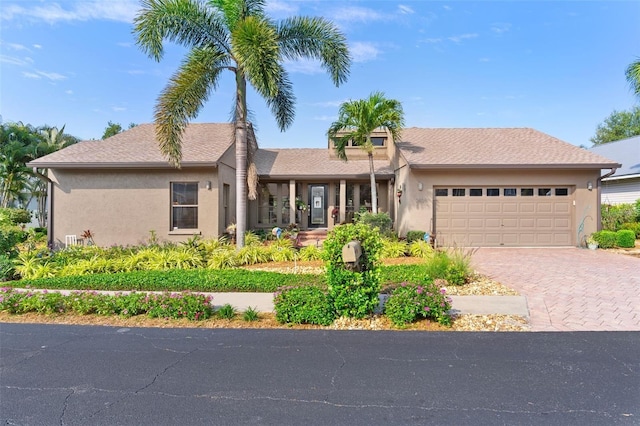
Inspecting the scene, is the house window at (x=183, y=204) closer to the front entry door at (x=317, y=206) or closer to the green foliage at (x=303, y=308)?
the front entry door at (x=317, y=206)

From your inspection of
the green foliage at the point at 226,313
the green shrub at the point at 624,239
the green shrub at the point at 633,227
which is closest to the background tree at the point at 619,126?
the green shrub at the point at 633,227

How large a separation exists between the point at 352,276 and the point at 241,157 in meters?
6.65

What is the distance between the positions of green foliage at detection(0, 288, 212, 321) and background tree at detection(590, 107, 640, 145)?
160 ft

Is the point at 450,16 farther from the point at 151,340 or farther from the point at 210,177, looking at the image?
the point at 151,340

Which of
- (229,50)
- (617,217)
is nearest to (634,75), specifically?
(617,217)

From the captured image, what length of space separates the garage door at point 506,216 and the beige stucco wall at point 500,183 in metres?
0.24

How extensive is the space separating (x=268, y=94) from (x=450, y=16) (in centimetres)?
581

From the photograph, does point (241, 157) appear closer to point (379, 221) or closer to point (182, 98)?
point (182, 98)

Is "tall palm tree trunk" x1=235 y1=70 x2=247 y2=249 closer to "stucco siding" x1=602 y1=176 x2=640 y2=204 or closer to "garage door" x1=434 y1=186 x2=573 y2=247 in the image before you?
"garage door" x1=434 y1=186 x2=573 y2=247

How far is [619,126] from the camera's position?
4050cm

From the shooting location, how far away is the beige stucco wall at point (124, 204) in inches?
508

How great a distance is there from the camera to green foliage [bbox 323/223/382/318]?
544cm

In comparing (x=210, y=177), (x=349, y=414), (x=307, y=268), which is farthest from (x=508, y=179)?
(x=349, y=414)

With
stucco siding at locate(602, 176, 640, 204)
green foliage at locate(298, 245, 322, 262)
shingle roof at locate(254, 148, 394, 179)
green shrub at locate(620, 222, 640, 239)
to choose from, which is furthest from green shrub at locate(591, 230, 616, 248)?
green foliage at locate(298, 245, 322, 262)
